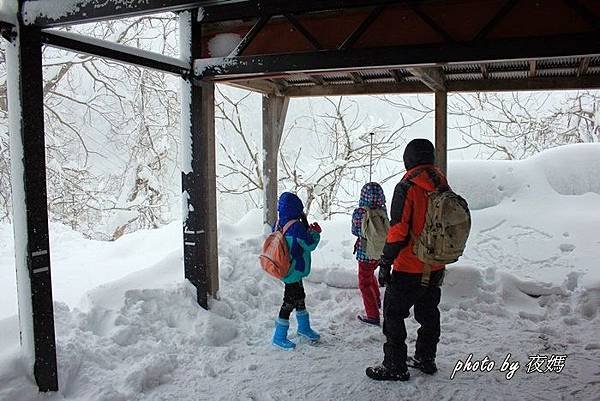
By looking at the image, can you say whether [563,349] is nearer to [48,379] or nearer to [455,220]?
[455,220]

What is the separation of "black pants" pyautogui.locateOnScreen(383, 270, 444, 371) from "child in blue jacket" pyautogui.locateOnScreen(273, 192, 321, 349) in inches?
36.6

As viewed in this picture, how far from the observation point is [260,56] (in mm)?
4398

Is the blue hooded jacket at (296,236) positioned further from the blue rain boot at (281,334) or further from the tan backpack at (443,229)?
the tan backpack at (443,229)

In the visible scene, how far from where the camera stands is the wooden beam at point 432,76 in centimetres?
537

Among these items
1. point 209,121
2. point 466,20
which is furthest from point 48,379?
point 466,20

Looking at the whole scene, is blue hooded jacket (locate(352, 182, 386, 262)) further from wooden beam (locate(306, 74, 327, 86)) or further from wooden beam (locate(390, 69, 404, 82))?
wooden beam (locate(306, 74, 327, 86))

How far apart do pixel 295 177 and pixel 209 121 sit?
31.6ft

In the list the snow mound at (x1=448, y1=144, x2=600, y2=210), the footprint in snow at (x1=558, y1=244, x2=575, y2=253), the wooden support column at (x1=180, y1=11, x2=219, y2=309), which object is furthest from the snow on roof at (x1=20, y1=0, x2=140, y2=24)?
the snow mound at (x1=448, y1=144, x2=600, y2=210)

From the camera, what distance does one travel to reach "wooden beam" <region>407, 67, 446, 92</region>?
5.37 m

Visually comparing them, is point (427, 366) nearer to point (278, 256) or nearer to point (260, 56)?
point (278, 256)

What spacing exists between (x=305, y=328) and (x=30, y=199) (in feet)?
8.97

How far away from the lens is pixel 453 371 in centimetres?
378

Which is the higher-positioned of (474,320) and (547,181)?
(547,181)

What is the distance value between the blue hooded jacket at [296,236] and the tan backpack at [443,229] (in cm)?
118
